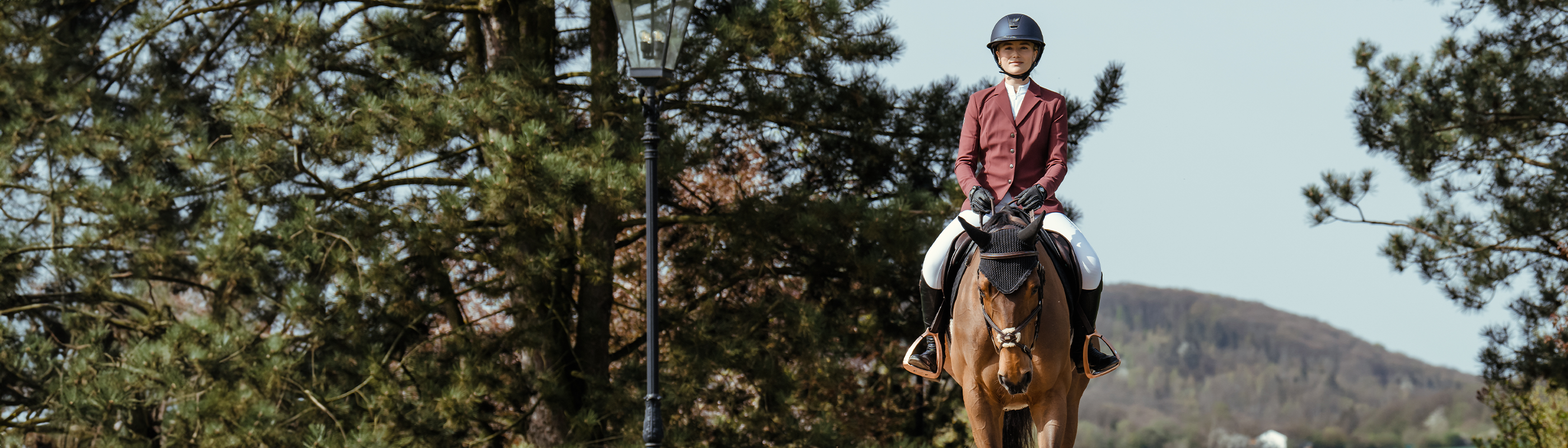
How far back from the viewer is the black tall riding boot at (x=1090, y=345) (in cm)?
486

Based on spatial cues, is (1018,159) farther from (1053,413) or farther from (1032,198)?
(1053,413)

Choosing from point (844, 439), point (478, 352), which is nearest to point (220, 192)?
point (478, 352)

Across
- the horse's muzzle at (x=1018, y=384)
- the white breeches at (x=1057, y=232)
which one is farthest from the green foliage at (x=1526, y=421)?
the horse's muzzle at (x=1018, y=384)

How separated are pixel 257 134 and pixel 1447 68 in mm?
10290

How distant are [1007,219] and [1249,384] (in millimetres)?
23787

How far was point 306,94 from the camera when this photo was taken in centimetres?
863

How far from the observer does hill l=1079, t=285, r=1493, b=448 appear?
77.3ft

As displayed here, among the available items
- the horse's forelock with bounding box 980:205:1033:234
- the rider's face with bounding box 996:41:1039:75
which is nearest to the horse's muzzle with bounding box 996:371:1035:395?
the horse's forelock with bounding box 980:205:1033:234

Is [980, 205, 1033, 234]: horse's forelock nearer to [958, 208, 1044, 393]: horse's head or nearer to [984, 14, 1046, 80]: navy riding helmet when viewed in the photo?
[958, 208, 1044, 393]: horse's head

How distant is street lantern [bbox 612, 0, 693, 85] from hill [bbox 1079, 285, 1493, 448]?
1777cm

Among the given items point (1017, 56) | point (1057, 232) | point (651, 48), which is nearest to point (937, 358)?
point (1057, 232)

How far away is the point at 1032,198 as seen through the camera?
15.3 feet

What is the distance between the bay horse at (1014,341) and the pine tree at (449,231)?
362 centimetres

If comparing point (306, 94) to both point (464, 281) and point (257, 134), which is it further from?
point (464, 281)
